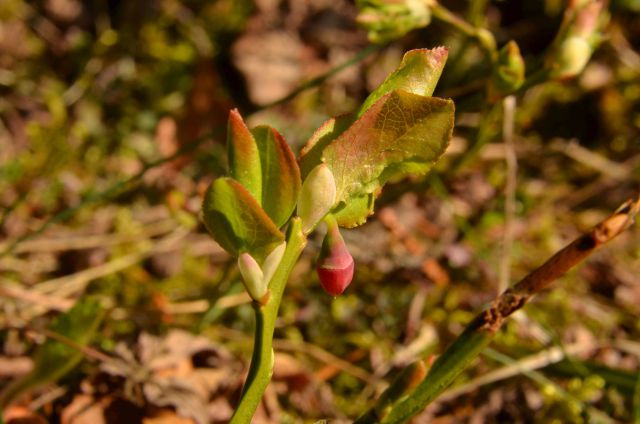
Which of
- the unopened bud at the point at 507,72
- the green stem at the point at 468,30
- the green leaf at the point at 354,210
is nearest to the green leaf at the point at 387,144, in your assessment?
the green leaf at the point at 354,210

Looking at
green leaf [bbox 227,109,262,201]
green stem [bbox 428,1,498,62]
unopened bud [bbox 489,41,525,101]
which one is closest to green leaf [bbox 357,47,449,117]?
green leaf [bbox 227,109,262,201]

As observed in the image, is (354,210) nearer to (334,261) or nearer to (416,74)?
(334,261)

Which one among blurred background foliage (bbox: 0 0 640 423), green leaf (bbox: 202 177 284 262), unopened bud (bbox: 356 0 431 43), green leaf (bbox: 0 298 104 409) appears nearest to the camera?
green leaf (bbox: 202 177 284 262)

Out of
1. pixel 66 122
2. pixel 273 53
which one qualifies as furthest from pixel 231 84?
pixel 66 122

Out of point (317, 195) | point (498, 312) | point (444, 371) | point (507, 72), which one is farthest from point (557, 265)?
point (507, 72)

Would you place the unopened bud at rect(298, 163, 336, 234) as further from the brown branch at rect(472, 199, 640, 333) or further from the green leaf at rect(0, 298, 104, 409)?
the green leaf at rect(0, 298, 104, 409)

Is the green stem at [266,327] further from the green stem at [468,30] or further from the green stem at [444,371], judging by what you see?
the green stem at [468,30]

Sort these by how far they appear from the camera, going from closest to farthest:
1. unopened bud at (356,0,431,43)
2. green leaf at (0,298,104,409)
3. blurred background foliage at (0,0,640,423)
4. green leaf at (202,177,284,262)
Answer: green leaf at (202,177,284,262), green leaf at (0,298,104,409), unopened bud at (356,0,431,43), blurred background foliage at (0,0,640,423)
